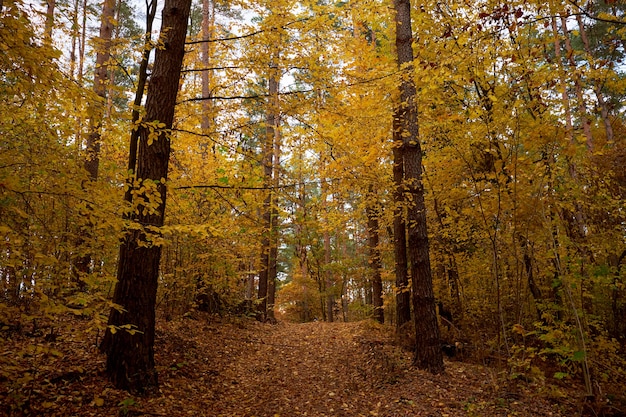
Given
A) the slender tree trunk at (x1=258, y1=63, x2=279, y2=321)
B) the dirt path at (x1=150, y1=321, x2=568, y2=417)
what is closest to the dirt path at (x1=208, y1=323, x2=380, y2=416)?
the dirt path at (x1=150, y1=321, x2=568, y2=417)

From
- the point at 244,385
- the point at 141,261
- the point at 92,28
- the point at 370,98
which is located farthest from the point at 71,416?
the point at 92,28

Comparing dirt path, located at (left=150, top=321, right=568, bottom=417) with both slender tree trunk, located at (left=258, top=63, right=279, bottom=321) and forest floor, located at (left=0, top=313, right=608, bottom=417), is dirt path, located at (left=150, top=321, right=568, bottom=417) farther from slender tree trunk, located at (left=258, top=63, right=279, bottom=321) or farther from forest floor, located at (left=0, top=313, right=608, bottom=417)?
slender tree trunk, located at (left=258, top=63, right=279, bottom=321)

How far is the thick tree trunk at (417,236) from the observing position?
20.3 feet

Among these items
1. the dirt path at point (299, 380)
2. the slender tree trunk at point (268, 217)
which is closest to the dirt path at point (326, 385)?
the dirt path at point (299, 380)

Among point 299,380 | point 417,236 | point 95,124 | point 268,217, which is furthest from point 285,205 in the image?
point 268,217

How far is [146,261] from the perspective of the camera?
15.7 feet

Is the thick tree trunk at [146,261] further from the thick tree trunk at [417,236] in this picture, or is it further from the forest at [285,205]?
the thick tree trunk at [417,236]

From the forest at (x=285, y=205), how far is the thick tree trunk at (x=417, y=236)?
0.03 m

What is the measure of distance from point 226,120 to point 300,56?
1976mm

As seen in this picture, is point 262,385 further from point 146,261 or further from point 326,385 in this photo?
point 146,261

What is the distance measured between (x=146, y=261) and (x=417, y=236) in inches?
166

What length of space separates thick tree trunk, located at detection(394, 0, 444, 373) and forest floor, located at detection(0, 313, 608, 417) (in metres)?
0.39

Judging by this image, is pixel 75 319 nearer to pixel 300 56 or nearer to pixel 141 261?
pixel 141 261

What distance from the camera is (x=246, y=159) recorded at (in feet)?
17.2
